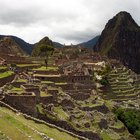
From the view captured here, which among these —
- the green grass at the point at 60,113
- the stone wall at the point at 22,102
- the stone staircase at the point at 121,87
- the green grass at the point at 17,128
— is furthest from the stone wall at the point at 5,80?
the stone staircase at the point at 121,87

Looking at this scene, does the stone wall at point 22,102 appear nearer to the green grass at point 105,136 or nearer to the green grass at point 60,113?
the green grass at point 60,113

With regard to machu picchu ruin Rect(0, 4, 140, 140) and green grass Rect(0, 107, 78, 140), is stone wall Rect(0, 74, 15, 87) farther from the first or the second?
green grass Rect(0, 107, 78, 140)

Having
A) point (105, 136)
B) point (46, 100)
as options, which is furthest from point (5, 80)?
point (105, 136)

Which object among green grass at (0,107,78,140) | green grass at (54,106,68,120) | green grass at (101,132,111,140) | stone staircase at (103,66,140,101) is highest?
green grass at (0,107,78,140)

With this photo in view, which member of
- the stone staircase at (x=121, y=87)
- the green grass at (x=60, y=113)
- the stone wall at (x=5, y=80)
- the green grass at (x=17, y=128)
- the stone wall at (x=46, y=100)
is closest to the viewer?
the green grass at (x=17, y=128)

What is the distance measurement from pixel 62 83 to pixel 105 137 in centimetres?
1703

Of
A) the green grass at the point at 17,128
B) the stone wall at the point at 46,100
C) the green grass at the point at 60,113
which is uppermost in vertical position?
the green grass at the point at 17,128

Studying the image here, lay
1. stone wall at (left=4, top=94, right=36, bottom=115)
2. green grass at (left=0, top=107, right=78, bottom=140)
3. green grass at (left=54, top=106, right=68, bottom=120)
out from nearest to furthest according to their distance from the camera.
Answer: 1. green grass at (left=0, top=107, right=78, bottom=140)
2. stone wall at (left=4, top=94, right=36, bottom=115)
3. green grass at (left=54, top=106, right=68, bottom=120)

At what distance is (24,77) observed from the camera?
55469 mm

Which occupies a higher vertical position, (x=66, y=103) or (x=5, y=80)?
(x=5, y=80)

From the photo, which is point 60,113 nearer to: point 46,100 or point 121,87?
point 46,100

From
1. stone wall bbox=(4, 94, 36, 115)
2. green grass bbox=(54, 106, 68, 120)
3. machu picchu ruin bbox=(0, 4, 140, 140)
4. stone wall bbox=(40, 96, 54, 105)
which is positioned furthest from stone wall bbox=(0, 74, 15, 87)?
stone wall bbox=(4, 94, 36, 115)

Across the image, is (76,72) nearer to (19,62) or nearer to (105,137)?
(19,62)

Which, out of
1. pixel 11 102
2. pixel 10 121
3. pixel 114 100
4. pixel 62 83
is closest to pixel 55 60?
pixel 114 100
